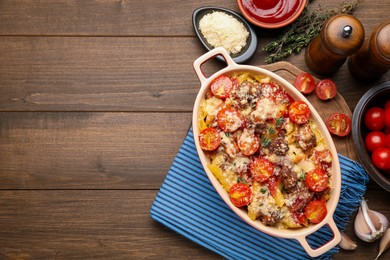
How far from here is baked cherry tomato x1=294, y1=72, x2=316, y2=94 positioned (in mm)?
2355

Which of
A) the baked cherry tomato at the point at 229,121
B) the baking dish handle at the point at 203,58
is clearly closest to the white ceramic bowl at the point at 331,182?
the baking dish handle at the point at 203,58

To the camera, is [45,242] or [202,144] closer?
[202,144]

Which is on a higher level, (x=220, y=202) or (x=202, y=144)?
(x=202, y=144)

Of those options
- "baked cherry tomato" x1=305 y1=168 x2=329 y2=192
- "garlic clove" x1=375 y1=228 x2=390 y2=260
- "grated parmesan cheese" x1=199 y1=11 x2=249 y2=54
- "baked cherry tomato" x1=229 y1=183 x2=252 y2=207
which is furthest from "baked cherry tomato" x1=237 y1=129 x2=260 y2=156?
"garlic clove" x1=375 y1=228 x2=390 y2=260

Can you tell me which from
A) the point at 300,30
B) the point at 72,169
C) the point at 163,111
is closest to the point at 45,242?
the point at 72,169

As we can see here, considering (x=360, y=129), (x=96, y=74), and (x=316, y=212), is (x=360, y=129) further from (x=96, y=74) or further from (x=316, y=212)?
(x=96, y=74)

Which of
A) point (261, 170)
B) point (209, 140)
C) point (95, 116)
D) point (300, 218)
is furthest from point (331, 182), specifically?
→ point (95, 116)

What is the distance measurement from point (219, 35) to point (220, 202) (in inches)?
31.1

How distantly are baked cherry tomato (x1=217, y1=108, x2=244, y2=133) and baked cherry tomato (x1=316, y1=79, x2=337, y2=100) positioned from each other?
44 centimetres

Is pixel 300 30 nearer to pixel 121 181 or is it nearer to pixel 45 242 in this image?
pixel 121 181

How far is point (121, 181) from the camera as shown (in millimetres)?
2510

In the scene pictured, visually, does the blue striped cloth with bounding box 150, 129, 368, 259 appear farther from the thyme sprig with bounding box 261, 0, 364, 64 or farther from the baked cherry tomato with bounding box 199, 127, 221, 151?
the thyme sprig with bounding box 261, 0, 364, 64

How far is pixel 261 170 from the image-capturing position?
2.13m

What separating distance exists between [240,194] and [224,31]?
31.5 inches
